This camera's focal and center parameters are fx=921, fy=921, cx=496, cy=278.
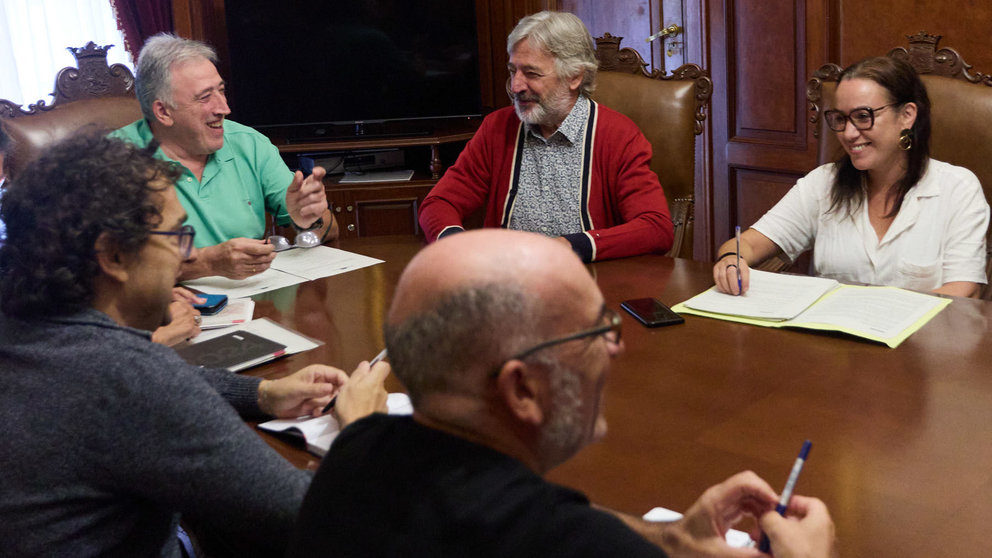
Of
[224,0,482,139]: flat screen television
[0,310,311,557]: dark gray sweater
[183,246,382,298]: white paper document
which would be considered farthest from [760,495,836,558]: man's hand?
[224,0,482,139]: flat screen television

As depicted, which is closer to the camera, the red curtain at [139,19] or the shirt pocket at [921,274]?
the shirt pocket at [921,274]

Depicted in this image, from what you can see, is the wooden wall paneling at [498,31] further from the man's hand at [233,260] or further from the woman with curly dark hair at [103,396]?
the woman with curly dark hair at [103,396]

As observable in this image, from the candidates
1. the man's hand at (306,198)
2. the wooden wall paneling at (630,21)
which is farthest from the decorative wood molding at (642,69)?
the wooden wall paneling at (630,21)

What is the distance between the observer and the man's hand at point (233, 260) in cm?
214

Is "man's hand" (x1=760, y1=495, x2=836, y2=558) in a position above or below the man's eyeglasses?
below

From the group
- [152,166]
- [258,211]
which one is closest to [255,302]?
[258,211]

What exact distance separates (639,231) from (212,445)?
1429 millimetres

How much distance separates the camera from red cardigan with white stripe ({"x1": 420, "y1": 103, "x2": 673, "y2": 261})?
239 cm

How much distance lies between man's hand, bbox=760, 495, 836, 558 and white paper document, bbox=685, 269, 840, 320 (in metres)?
0.82

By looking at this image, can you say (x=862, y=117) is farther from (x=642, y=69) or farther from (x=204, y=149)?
(x=204, y=149)

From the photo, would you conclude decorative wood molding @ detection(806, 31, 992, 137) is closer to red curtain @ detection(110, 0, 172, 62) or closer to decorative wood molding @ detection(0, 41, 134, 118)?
decorative wood molding @ detection(0, 41, 134, 118)

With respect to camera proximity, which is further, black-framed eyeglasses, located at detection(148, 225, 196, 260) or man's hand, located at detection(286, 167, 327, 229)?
man's hand, located at detection(286, 167, 327, 229)

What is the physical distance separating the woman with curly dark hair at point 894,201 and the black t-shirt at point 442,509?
1400 millimetres

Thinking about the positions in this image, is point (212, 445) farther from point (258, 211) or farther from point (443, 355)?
point (258, 211)
